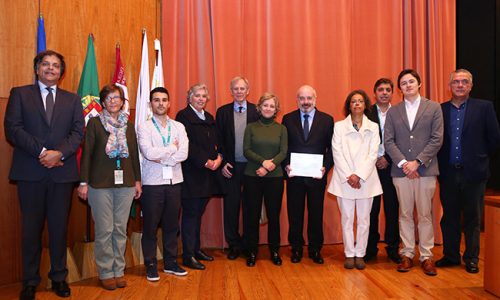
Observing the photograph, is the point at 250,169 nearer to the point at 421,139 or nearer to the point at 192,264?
the point at 192,264

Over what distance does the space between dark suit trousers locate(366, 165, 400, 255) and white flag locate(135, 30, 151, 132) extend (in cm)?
234

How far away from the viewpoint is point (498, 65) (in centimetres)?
564

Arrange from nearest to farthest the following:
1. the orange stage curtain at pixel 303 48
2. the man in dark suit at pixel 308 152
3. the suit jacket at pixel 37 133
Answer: the suit jacket at pixel 37 133
the man in dark suit at pixel 308 152
the orange stage curtain at pixel 303 48

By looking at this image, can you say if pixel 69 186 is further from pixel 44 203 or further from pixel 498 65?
pixel 498 65

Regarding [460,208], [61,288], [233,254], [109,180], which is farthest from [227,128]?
[460,208]

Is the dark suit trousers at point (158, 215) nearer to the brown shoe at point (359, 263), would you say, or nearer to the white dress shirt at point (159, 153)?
the white dress shirt at point (159, 153)

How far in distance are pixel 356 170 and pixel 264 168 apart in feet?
2.71

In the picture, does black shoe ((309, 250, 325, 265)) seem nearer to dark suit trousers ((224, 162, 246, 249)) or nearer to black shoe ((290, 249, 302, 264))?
black shoe ((290, 249, 302, 264))

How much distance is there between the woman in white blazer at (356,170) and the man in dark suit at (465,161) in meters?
0.64

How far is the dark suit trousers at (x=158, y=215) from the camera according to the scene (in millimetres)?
3596

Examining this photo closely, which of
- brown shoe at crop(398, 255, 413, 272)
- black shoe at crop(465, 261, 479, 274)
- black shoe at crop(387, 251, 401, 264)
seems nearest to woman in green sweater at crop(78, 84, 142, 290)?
brown shoe at crop(398, 255, 413, 272)

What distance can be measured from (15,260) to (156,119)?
1.64m

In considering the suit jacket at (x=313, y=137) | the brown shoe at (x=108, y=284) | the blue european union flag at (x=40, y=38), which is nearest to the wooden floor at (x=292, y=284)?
the brown shoe at (x=108, y=284)

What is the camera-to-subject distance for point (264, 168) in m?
3.88
